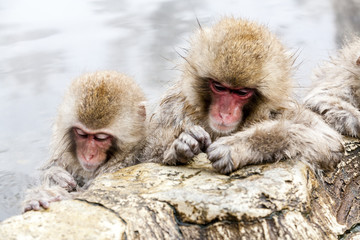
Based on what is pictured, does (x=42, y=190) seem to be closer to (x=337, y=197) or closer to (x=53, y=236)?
(x=53, y=236)

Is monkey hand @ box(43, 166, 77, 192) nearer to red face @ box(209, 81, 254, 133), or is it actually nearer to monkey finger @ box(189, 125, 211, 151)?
monkey finger @ box(189, 125, 211, 151)

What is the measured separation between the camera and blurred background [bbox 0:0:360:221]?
29.2 feet

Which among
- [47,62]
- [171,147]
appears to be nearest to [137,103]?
[171,147]

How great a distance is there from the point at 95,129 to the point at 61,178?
574 millimetres


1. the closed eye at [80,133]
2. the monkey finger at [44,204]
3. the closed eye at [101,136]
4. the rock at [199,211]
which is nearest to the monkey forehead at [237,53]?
the rock at [199,211]

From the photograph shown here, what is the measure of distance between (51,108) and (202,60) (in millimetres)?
5423

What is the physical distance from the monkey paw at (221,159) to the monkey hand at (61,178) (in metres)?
1.36

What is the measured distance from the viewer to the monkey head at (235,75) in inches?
178

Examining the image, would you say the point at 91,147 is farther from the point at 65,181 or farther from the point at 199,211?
the point at 199,211

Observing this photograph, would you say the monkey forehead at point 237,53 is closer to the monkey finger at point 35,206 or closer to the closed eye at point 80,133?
the closed eye at point 80,133

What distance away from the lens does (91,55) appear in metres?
11.5

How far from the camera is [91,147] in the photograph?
4.90 m

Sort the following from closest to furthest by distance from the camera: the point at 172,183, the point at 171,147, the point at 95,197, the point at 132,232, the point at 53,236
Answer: the point at 53,236
the point at 132,232
the point at 95,197
the point at 172,183
the point at 171,147

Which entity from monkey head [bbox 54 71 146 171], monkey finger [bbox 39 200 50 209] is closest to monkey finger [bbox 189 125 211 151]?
monkey head [bbox 54 71 146 171]
